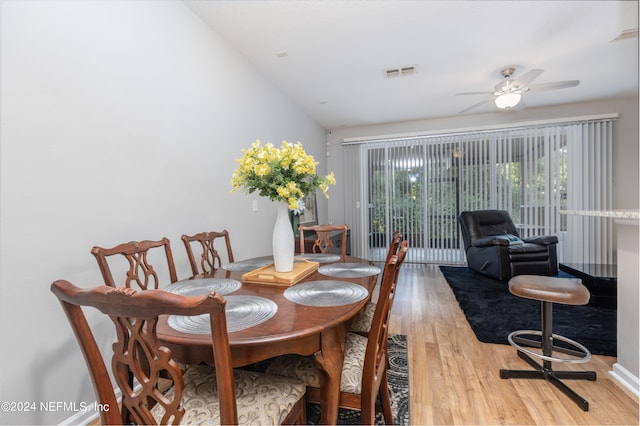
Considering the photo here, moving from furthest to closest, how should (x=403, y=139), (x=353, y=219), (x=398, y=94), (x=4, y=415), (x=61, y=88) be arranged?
(x=353, y=219) < (x=403, y=139) < (x=398, y=94) < (x=61, y=88) < (x=4, y=415)

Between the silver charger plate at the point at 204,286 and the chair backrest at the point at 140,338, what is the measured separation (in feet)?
1.95

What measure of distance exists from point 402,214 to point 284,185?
14.4 ft

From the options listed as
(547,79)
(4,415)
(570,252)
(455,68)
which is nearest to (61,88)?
(4,415)

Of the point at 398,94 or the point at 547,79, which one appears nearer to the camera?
the point at 547,79

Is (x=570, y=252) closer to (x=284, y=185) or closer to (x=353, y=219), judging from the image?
(x=353, y=219)

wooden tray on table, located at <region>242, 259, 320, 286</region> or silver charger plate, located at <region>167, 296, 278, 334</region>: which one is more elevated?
wooden tray on table, located at <region>242, 259, 320, 286</region>

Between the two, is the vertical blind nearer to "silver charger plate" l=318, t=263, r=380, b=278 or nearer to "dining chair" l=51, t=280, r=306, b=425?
"silver charger plate" l=318, t=263, r=380, b=278

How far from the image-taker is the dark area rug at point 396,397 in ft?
5.16

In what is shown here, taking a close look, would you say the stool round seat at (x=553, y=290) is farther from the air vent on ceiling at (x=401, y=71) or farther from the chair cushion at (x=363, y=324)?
the air vent on ceiling at (x=401, y=71)

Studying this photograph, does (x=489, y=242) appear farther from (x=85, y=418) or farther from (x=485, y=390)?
(x=85, y=418)

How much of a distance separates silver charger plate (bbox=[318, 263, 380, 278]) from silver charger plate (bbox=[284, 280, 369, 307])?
18 centimetres

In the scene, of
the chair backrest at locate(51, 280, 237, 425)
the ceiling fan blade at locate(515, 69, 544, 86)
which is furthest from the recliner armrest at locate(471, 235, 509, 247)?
the chair backrest at locate(51, 280, 237, 425)

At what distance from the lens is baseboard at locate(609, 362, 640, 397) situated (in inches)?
67.5

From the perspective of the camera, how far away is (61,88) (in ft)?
4.83
